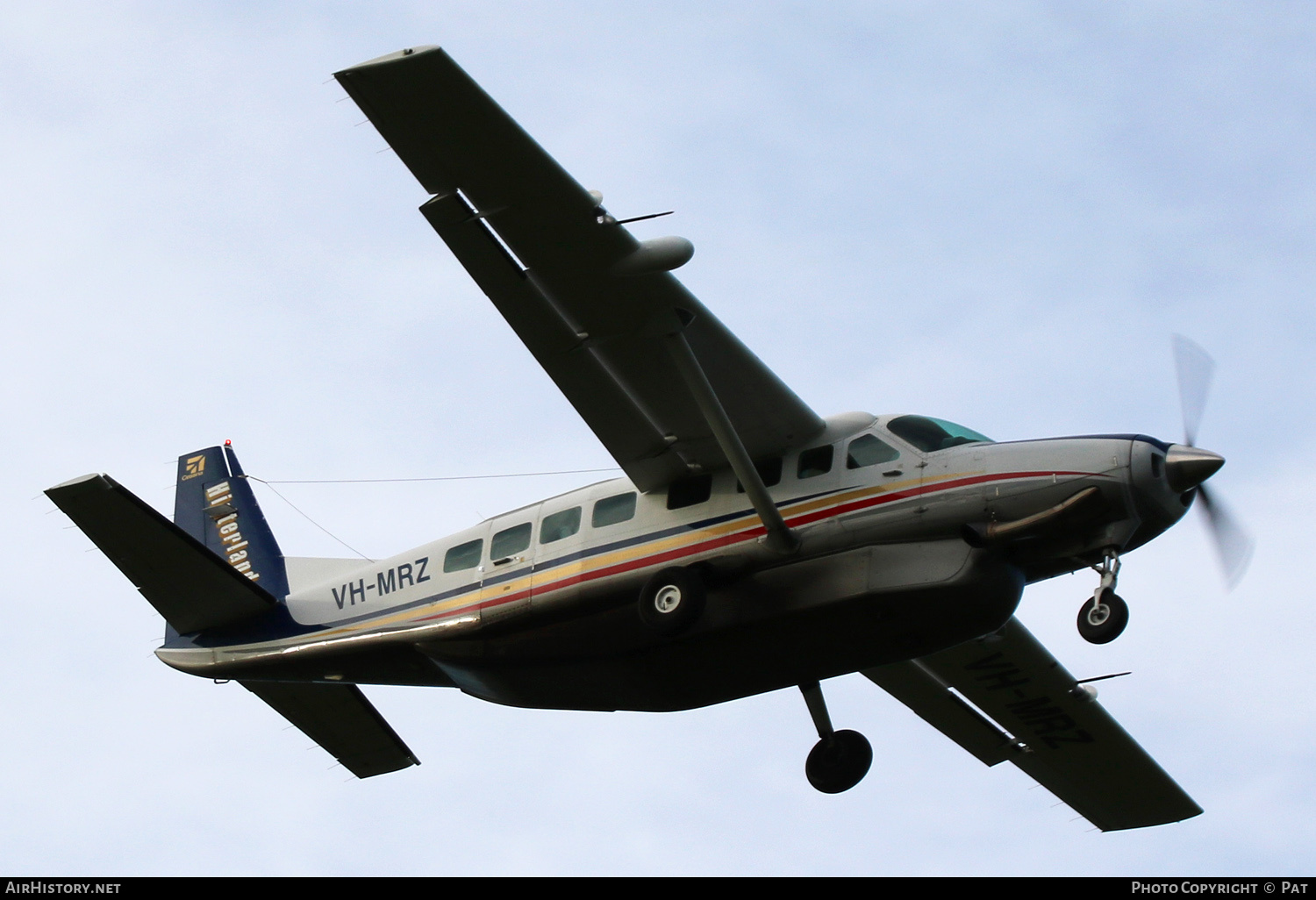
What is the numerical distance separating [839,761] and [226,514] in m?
9.11

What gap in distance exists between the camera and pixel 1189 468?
15.3m

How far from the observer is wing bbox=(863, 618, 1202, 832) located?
782 inches

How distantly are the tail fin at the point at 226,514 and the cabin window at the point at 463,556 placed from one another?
338 cm

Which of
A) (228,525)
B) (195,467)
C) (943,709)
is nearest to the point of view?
(943,709)

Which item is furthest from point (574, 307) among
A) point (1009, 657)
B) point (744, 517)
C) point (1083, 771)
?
point (1083, 771)

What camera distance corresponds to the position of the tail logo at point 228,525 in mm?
20812

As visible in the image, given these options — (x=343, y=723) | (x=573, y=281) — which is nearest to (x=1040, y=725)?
(x=343, y=723)

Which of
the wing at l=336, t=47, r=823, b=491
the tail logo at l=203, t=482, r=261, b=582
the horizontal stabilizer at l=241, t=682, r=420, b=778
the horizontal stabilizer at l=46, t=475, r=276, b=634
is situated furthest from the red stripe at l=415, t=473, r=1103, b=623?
the tail logo at l=203, t=482, r=261, b=582

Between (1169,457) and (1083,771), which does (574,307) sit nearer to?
(1169,457)

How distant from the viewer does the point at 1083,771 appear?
Answer: 2122 cm

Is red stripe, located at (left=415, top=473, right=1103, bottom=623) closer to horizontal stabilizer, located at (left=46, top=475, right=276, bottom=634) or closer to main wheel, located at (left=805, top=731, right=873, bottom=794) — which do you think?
horizontal stabilizer, located at (left=46, top=475, right=276, bottom=634)

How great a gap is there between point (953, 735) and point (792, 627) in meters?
5.98

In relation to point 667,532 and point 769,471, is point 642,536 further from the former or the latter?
point 769,471

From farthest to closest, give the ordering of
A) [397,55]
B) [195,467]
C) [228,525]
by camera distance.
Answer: [195,467]
[228,525]
[397,55]
